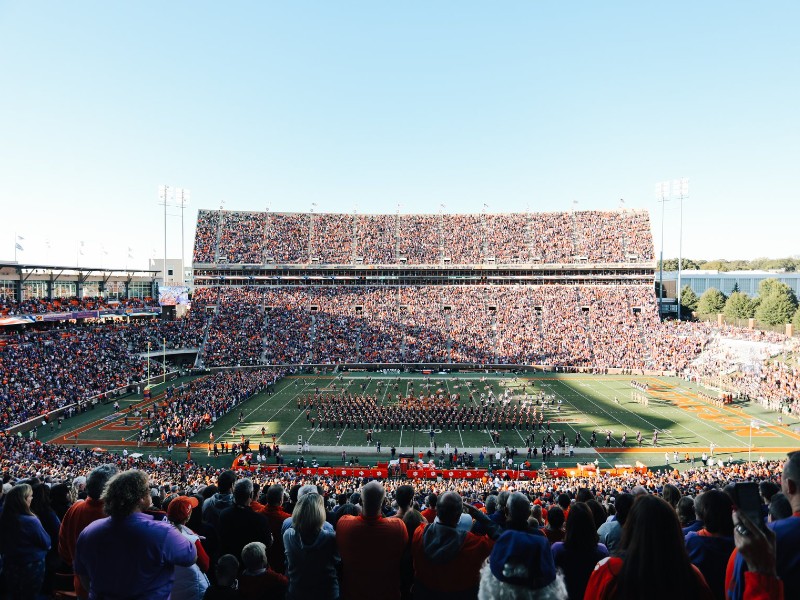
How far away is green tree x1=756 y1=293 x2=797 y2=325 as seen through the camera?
6360 centimetres

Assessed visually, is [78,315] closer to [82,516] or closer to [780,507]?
[82,516]

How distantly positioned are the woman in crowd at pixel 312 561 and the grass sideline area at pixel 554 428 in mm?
20047

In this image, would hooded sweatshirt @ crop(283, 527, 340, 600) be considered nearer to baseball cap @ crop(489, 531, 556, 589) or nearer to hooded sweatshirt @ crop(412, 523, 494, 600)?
hooded sweatshirt @ crop(412, 523, 494, 600)

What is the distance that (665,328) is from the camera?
5378 cm

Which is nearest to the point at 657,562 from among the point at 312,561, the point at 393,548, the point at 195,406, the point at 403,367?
the point at 393,548

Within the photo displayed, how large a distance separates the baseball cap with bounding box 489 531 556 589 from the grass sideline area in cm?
2141

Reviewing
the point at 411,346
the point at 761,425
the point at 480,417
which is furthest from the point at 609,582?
the point at 411,346

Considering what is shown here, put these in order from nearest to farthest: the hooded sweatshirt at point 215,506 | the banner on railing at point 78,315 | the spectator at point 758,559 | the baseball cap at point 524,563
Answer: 1. the spectator at point 758,559
2. the baseball cap at point 524,563
3. the hooded sweatshirt at point 215,506
4. the banner on railing at point 78,315

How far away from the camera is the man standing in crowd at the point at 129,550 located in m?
3.18

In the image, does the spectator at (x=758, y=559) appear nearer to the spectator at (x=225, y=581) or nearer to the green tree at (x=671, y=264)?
the spectator at (x=225, y=581)

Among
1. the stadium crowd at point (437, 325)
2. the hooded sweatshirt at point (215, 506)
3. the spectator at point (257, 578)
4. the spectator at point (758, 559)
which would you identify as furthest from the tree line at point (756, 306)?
the spectator at point (257, 578)

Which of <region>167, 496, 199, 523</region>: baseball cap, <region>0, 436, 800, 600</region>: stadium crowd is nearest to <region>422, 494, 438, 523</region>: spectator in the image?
<region>0, 436, 800, 600</region>: stadium crowd

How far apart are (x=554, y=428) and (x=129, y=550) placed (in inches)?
1125

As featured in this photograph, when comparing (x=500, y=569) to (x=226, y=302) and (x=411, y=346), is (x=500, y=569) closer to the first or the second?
(x=411, y=346)
